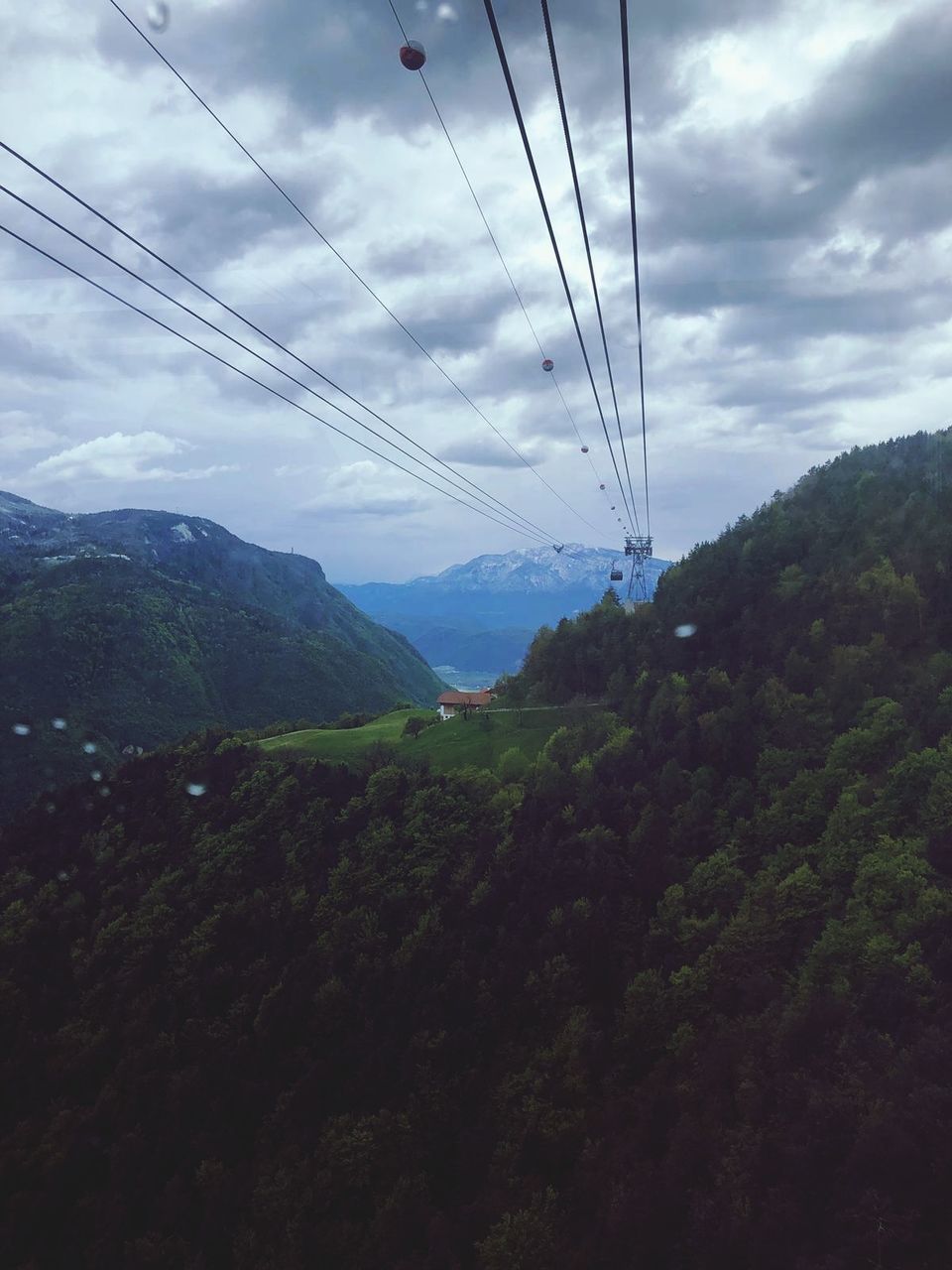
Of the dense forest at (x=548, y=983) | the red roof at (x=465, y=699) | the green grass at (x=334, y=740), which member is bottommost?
the dense forest at (x=548, y=983)

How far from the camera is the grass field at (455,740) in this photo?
268 ft

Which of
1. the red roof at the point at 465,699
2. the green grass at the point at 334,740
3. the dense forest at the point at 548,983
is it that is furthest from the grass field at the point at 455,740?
the red roof at the point at 465,699

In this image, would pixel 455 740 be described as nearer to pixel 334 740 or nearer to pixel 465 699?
pixel 334 740

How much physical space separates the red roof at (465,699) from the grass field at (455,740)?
14.9 m

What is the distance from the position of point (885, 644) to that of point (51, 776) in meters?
171

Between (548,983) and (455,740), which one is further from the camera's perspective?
(455,740)

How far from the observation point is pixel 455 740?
85875 millimetres

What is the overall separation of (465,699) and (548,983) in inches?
2450

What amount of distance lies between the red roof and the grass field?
1494 centimetres

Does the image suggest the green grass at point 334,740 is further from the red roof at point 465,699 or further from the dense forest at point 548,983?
the red roof at point 465,699

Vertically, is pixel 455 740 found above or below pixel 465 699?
below

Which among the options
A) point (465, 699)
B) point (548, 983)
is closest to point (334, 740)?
point (465, 699)

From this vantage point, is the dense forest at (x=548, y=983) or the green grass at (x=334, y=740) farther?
the green grass at (x=334, y=740)

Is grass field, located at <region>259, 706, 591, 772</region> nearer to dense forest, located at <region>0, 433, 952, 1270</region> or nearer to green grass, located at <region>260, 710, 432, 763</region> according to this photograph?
green grass, located at <region>260, 710, 432, 763</region>
